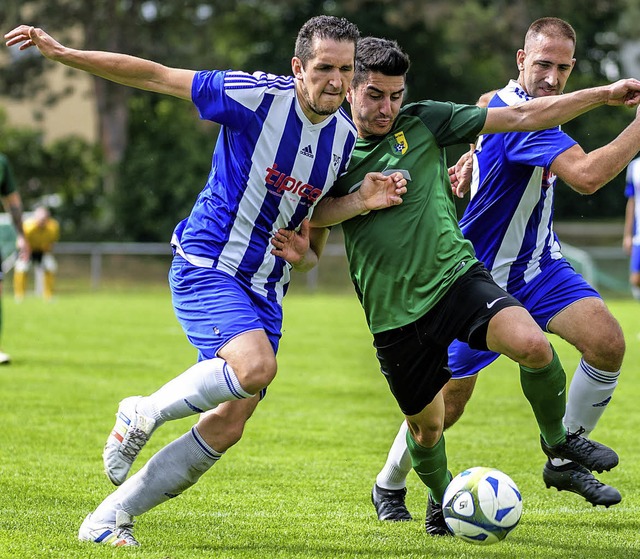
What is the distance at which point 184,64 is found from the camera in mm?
35531

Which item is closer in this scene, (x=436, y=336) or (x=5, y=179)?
(x=436, y=336)

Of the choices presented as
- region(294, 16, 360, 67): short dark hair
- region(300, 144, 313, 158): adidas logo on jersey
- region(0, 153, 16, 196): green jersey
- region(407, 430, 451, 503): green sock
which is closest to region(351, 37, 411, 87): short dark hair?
region(294, 16, 360, 67): short dark hair

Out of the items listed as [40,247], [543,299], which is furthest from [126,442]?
[40,247]

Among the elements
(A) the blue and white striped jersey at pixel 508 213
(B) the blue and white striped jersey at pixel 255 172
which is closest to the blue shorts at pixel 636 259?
(A) the blue and white striped jersey at pixel 508 213

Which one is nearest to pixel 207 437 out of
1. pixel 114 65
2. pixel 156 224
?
pixel 114 65

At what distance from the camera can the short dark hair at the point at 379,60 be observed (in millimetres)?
4840

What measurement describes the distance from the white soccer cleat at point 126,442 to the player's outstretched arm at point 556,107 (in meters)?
1.98

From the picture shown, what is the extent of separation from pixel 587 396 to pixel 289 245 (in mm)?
1798

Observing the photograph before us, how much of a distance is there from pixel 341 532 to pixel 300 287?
24.3m

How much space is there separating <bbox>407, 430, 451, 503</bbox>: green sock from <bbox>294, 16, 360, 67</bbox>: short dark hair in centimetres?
185

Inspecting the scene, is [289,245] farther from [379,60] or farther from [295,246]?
[379,60]

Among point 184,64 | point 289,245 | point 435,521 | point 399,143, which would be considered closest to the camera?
point 289,245

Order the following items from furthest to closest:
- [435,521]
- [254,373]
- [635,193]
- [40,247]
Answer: [40,247] → [635,193] → [435,521] → [254,373]

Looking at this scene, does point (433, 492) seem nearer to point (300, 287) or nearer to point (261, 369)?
point (261, 369)
